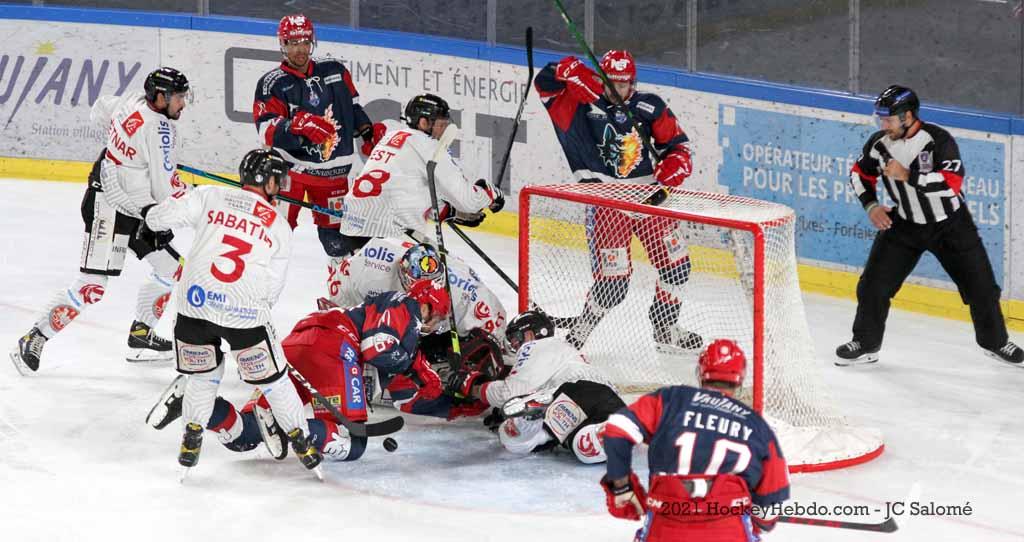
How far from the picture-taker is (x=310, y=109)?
7.72 metres

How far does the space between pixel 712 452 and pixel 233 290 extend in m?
2.08

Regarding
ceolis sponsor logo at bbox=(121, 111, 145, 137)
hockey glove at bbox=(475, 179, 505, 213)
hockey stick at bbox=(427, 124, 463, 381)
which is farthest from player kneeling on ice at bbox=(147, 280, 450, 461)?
ceolis sponsor logo at bbox=(121, 111, 145, 137)

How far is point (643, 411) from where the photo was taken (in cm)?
382

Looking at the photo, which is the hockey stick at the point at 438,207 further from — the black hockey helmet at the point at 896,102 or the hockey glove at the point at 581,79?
the black hockey helmet at the point at 896,102

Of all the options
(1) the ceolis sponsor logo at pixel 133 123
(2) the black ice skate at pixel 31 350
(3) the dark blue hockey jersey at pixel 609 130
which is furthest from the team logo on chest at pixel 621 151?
(2) the black ice skate at pixel 31 350

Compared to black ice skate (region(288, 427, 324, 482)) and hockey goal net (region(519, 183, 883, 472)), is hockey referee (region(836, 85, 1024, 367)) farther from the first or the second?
black ice skate (region(288, 427, 324, 482))

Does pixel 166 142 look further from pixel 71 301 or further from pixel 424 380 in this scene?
pixel 424 380

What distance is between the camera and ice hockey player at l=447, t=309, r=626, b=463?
5.66m

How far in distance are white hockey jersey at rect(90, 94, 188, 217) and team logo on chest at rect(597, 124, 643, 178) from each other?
1960mm

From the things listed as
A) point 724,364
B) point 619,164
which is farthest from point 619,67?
point 724,364

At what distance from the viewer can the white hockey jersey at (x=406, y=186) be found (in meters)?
6.75

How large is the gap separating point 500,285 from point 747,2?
2.08m

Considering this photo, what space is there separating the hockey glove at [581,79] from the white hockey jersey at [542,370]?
1680 mm

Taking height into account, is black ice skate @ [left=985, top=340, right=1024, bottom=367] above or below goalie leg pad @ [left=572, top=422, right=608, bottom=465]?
above
